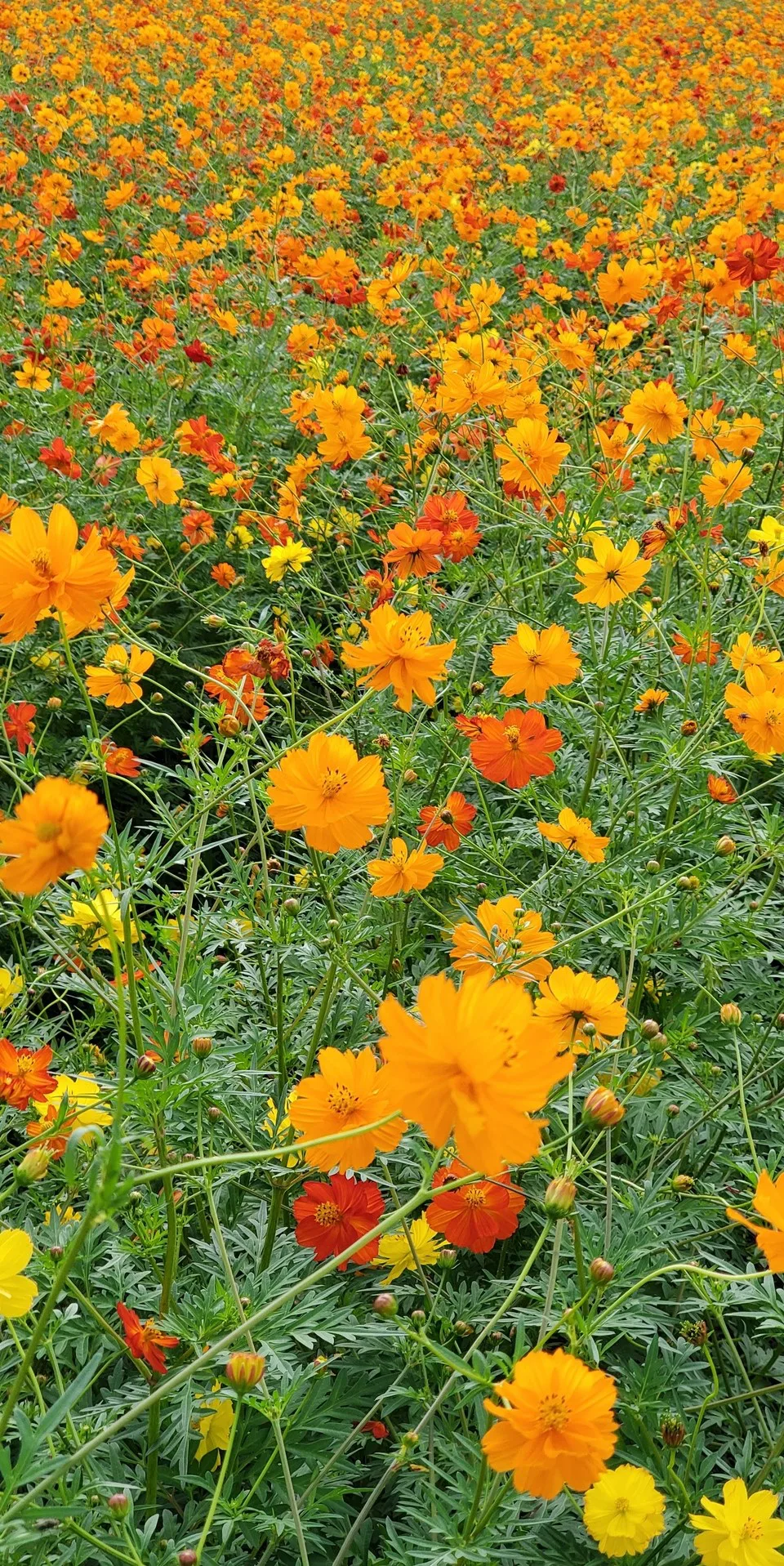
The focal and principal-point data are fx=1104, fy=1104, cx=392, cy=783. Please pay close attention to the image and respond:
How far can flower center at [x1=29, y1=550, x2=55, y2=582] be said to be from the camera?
94 centimetres

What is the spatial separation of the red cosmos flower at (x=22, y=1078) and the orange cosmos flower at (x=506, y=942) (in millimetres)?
447

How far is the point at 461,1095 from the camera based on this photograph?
619mm

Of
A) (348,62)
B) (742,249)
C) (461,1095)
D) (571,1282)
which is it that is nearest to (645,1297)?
(571,1282)

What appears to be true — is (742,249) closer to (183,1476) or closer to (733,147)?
(183,1476)

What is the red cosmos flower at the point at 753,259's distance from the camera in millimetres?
1977

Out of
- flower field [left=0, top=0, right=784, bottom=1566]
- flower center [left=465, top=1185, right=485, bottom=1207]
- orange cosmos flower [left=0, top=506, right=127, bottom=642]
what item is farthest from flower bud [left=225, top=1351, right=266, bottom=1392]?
orange cosmos flower [left=0, top=506, right=127, bottom=642]

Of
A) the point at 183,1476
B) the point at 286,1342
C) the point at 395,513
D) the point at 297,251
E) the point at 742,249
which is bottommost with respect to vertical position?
the point at 183,1476

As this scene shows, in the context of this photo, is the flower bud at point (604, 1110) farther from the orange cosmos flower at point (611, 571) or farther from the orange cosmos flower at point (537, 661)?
the orange cosmos flower at point (611, 571)

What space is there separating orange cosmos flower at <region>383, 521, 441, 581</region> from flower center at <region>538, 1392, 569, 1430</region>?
48.8 inches

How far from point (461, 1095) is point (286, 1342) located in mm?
579

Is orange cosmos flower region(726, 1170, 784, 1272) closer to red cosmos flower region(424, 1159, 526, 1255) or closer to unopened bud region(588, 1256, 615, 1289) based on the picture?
unopened bud region(588, 1256, 615, 1289)

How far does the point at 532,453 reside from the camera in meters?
1.96

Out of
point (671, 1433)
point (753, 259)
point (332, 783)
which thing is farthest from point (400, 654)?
point (753, 259)

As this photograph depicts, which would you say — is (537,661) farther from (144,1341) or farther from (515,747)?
(144,1341)
